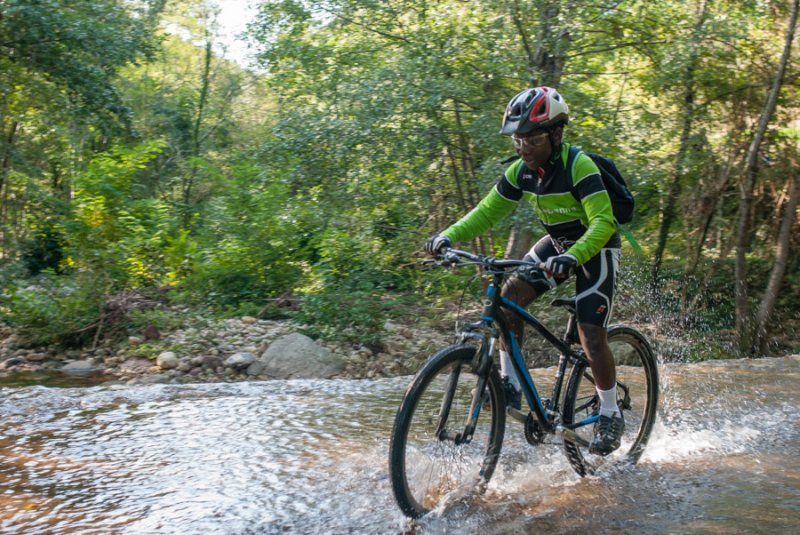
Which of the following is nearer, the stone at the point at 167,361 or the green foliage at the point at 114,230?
the stone at the point at 167,361

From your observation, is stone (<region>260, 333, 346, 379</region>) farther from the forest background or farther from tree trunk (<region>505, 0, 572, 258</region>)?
tree trunk (<region>505, 0, 572, 258</region>)

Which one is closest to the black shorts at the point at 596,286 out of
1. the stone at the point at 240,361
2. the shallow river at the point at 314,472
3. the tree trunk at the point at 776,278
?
the shallow river at the point at 314,472

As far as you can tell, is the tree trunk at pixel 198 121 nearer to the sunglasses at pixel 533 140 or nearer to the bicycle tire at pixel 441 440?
the sunglasses at pixel 533 140

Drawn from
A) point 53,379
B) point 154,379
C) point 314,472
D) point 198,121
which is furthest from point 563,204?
point 198,121

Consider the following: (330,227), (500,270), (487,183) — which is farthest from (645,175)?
(500,270)

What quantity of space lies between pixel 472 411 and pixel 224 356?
828cm

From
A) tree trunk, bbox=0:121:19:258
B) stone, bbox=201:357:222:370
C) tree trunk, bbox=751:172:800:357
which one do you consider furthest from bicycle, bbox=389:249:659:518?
tree trunk, bbox=0:121:19:258

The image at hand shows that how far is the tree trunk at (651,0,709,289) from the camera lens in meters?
12.1

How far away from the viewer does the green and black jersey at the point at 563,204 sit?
426 cm

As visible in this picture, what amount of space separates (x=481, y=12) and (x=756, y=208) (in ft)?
22.6

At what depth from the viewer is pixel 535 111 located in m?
4.31

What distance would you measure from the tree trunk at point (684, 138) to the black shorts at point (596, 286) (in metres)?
8.64

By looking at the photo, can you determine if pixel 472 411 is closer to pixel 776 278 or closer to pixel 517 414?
pixel 517 414

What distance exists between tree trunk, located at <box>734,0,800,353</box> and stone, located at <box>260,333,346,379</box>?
7.13 m
